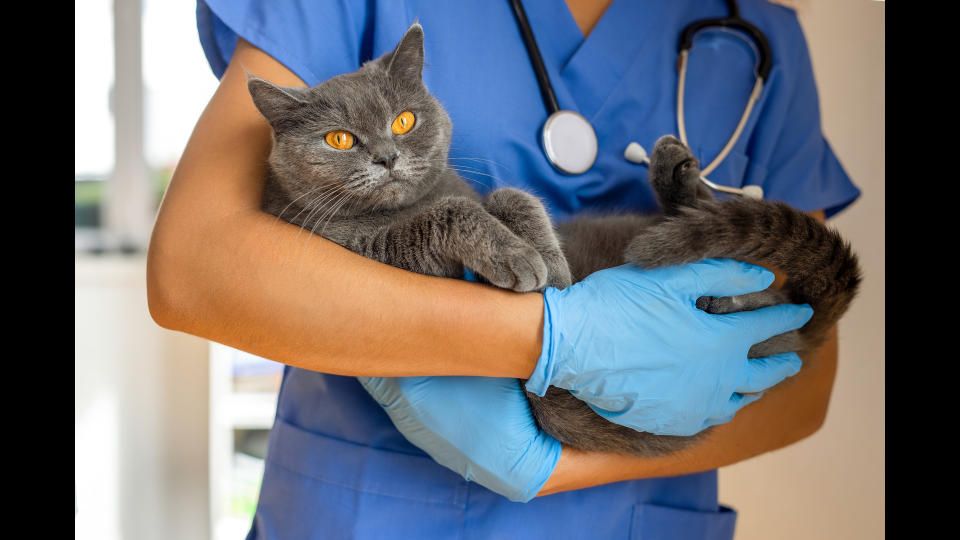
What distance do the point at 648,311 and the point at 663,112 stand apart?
386 mm

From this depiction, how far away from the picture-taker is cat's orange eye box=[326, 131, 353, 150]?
34.4 inches

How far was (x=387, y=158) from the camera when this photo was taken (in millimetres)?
861

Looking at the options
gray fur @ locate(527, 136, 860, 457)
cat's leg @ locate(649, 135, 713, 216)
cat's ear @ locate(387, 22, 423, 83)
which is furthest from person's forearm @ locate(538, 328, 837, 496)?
cat's ear @ locate(387, 22, 423, 83)

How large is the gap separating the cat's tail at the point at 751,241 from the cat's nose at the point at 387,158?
0.34 m

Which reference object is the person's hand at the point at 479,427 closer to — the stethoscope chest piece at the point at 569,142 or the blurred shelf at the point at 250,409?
the stethoscope chest piece at the point at 569,142

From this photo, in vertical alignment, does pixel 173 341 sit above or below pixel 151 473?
above

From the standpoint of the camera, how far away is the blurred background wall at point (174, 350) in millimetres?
1486

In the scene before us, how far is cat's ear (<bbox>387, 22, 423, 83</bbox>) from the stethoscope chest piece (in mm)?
208

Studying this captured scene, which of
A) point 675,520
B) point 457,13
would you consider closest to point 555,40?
point 457,13

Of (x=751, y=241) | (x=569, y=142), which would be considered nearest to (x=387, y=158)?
(x=569, y=142)

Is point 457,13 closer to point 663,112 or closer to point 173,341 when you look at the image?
point 663,112

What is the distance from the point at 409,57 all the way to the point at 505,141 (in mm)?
183

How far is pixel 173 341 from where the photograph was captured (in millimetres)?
2230

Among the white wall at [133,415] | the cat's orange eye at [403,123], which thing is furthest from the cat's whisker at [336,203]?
the white wall at [133,415]
